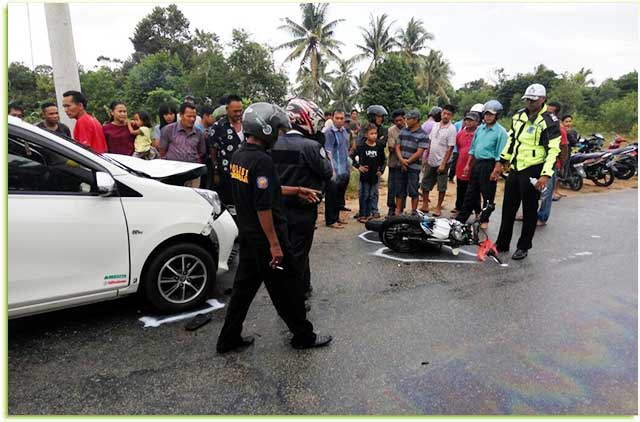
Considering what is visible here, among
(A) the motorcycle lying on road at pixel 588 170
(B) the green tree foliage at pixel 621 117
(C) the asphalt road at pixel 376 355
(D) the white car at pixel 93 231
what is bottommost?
(C) the asphalt road at pixel 376 355

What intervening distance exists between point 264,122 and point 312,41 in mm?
33187

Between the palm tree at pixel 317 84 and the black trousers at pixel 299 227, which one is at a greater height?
the palm tree at pixel 317 84

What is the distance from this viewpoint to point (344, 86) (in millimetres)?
36094

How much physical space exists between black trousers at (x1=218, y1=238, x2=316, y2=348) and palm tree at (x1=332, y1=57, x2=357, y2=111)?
3395cm

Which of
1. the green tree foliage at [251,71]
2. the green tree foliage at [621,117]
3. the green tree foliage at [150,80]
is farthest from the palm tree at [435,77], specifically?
the green tree foliage at [150,80]

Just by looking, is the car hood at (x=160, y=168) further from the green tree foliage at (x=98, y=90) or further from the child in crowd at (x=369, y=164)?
the green tree foliage at (x=98, y=90)

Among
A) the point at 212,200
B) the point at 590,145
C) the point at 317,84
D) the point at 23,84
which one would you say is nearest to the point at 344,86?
the point at 317,84

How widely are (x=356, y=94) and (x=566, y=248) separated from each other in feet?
107

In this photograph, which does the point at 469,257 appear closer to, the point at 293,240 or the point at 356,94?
the point at 293,240

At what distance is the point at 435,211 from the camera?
7.77 m

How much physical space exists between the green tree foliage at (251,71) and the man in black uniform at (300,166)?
29671 mm

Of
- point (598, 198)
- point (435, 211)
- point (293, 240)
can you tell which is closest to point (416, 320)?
point (293, 240)

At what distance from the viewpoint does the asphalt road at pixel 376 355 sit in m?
2.54

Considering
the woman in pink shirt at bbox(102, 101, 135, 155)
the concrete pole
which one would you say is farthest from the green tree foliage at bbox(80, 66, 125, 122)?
the woman in pink shirt at bbox(102, 101, 135, 155)
